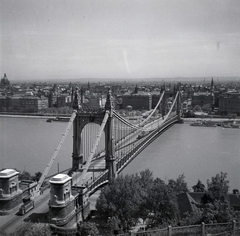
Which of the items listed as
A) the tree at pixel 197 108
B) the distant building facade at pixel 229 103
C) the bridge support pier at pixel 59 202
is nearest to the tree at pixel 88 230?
the bridge support pier at pixel 59 202

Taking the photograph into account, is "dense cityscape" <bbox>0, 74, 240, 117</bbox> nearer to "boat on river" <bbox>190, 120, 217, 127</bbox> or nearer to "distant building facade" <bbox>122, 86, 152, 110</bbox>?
"distant building facade" <bbox>122, 86, 152, 110</bbox>

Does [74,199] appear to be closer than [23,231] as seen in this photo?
No

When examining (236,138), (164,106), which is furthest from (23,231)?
(164,106)

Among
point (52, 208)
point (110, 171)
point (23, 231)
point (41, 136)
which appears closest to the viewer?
point (23, 231)

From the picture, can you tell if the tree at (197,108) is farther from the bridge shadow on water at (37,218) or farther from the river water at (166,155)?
the bridge shadow on water at (37,218)

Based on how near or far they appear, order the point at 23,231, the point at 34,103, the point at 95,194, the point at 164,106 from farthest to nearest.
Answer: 1. the point at 34,103
2. the point at 164,106
3. the point at 95,194
4. the point at 23,231

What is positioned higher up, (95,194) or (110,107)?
(110,107)

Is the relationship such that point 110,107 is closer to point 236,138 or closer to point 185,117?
point 236,138
